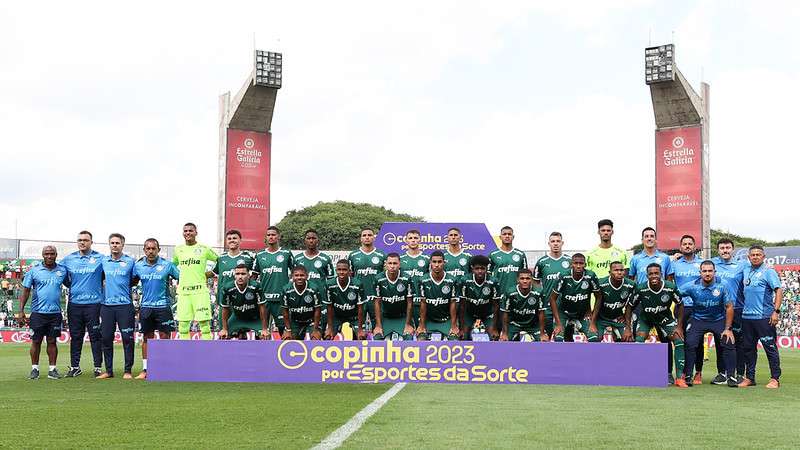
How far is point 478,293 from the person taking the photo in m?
12.6

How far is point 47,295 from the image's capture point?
12.9 meters

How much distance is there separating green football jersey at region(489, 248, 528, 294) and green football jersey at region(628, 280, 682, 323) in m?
1.71

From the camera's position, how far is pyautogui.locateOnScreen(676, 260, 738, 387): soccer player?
11.9 metres

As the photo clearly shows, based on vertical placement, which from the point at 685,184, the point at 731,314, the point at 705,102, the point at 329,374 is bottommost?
the point at 329,374

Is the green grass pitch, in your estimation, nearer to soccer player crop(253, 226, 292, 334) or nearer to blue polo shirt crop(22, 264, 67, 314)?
blue polo shirt crop(22, 264, 67, 314)

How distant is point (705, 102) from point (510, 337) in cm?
3604

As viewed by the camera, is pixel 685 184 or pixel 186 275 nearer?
pixel 186 275

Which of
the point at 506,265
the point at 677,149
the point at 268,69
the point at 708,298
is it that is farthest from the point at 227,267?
the point at 677,149

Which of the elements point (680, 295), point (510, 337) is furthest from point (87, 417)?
point (680, 295)

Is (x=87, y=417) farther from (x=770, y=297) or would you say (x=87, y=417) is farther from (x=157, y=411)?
(x=770, y=297)

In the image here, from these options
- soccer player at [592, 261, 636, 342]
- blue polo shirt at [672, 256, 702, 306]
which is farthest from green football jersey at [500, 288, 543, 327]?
blue polo shirt at [672, 256, 702, 306]

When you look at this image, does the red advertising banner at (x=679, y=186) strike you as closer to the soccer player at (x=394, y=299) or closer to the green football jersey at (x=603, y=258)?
the green football jersey at (x=603, y=258)

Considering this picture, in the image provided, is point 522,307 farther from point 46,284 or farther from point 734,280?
point 46,284

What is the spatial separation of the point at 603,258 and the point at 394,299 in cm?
334
